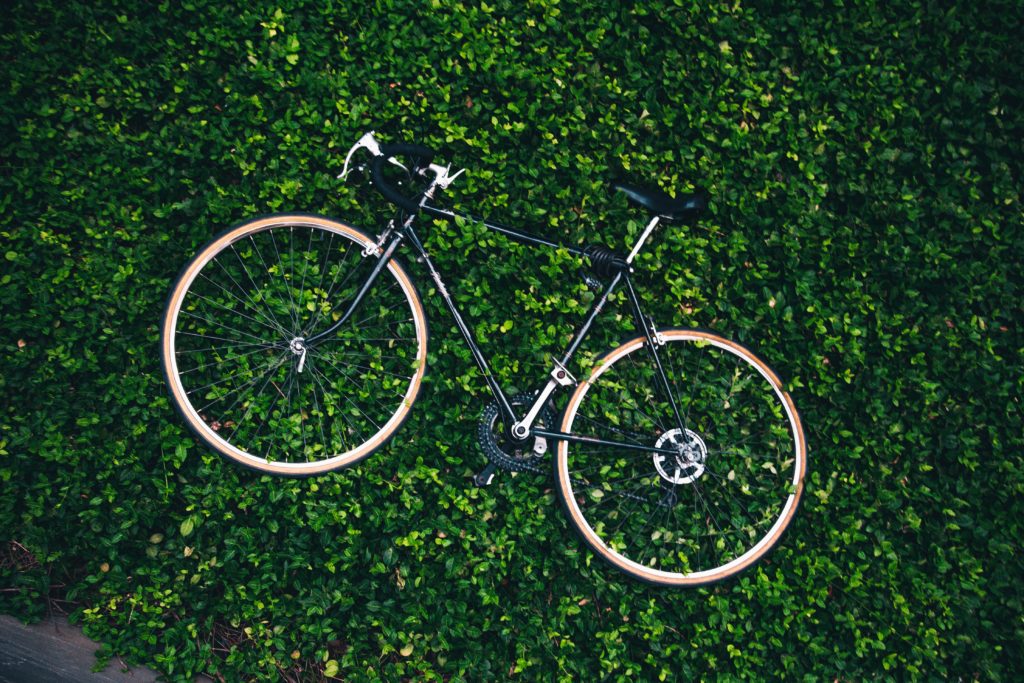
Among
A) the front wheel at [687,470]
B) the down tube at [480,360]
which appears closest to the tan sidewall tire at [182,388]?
the down tube at [480,360]

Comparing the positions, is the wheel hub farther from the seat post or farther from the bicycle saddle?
the bicycle saddle

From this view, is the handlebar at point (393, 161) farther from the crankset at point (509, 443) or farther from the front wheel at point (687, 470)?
the front wheel at point (687, 470)

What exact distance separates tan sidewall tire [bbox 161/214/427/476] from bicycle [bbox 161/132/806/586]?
13 mm

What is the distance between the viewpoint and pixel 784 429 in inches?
143

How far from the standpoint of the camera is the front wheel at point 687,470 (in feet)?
11.8

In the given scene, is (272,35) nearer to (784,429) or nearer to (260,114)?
(260,114)

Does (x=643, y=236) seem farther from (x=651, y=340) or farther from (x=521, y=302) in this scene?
(x=521, y=302)

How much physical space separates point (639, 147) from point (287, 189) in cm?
217

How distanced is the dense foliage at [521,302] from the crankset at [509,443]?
0.17m

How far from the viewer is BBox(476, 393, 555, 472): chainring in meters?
3.47

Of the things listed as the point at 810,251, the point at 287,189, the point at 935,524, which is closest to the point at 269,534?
the point at 287,189

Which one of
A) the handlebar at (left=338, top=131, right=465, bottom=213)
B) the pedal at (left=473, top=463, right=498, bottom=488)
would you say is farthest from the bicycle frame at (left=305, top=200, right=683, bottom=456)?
the pedal at (left=473, top=463, right=498, bottom=488)

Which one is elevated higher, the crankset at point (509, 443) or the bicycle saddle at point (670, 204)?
the bicycle saddle at point (670, 204)

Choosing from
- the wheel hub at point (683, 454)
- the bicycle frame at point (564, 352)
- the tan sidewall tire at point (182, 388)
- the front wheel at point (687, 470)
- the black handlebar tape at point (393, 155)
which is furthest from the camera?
the front wheel at point (687, 470)
